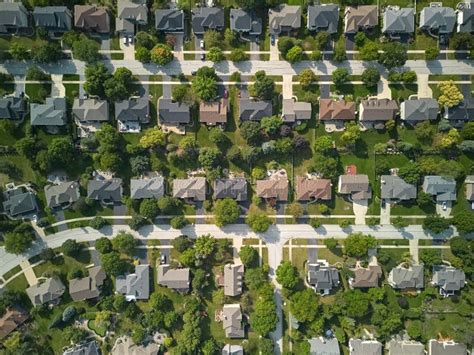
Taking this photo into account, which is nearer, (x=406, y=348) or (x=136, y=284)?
(x=406, y=348)

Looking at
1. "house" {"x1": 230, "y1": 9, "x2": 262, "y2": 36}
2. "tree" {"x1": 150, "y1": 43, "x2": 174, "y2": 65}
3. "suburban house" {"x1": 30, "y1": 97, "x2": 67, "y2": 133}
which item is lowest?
"suburban house" {"x1": 30, "y1": 97, "x2": 67, "y2": 133}

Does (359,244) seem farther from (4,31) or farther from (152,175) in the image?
(4,31)

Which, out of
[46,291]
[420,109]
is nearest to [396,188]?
[420,109]

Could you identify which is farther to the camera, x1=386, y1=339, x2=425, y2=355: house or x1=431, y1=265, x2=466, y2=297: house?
x1=386, y1=339, x2=425, y2=355: house

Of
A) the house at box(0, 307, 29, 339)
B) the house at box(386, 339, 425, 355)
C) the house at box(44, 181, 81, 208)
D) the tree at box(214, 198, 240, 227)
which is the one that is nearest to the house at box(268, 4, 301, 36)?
the tree at box(214, 198, 240, 227)

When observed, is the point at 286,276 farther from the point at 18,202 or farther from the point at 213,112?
the point at 18,202

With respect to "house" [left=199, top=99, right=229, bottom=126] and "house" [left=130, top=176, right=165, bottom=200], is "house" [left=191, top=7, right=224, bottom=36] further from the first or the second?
"house" [left=130, top=176, right=165, bottom=200]
